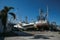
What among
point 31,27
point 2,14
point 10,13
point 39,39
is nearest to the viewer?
point 39,39

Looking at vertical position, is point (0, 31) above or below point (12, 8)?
below

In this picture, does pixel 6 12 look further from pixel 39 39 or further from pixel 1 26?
pixel 39 39

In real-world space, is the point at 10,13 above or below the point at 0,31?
above

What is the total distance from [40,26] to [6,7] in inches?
1935

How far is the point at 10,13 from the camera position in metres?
38.7

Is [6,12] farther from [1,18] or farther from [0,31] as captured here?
[0,31]

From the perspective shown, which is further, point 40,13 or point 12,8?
point 40,13

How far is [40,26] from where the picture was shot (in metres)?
85.1

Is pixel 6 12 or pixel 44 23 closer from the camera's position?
pixel 6 12

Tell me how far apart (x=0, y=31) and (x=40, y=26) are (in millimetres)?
47186

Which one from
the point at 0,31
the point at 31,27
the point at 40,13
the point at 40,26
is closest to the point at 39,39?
the point at 0,31

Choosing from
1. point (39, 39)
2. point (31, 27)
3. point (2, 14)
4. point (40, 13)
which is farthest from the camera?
point (40, 13)

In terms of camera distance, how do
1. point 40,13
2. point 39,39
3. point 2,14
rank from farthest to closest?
point 40,13, point 2,14, point 39,39

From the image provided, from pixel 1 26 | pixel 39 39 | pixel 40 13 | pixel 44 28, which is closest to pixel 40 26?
pixel 44 28
